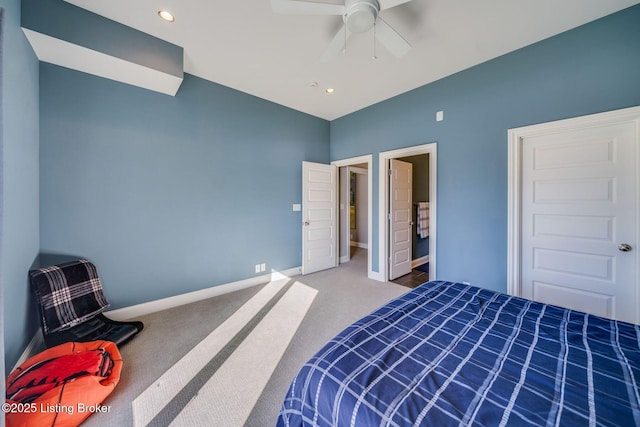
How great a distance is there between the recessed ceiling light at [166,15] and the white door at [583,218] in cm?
372

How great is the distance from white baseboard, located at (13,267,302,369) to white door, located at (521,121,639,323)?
3.38 meters

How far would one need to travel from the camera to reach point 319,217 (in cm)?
425

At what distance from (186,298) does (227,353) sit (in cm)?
130

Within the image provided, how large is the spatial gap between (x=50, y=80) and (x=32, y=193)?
3.56 ft

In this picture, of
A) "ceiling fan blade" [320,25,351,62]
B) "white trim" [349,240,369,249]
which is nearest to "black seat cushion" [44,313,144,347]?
"ceiling fan blade" [320,25,351,62]

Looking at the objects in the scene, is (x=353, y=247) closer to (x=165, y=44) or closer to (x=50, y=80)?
(x=165, y=44)

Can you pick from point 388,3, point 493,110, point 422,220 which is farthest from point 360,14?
point 422,220

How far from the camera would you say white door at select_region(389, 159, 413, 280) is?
3756 millimetres

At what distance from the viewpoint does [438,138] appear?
302 cm

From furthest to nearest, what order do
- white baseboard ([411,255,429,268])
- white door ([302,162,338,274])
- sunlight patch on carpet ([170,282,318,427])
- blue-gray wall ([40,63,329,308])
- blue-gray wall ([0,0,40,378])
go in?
white baseboard ([411,255,429,268]) < white door ([302,162,338,274]) < blue-gray wall ([40,63,329,308]) < blue-gray wall ([0,0,40,378]) < sunlight patch on carpet ([170,282,318,427])

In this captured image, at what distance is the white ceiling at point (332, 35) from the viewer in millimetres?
1900

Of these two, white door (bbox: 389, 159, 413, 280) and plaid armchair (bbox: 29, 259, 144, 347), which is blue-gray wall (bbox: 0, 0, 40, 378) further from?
white door (bbox: 389, 159, 413, 280)

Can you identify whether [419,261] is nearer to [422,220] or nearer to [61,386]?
[422,220]

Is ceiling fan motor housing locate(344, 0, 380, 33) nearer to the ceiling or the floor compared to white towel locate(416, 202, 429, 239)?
nearer to the ceiling
